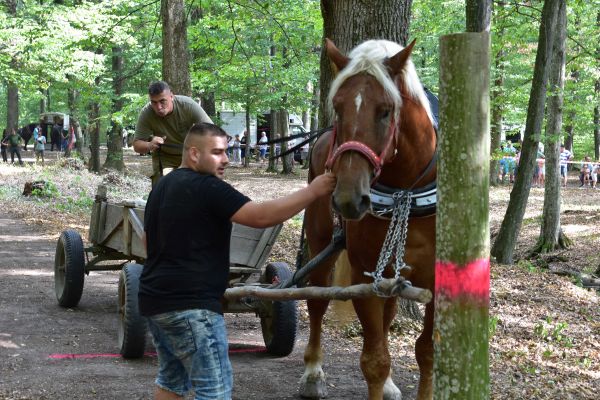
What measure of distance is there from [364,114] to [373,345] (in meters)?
1.57

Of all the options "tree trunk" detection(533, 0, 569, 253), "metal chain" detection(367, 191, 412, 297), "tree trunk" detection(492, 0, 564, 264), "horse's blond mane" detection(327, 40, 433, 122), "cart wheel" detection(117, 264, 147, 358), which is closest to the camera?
"horse's blond mane" detection(327, 40, 433, 122)

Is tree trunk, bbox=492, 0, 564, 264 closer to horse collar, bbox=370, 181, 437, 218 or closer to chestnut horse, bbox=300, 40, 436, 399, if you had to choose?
chestnut horse, bbox=300, 40, 436, 399

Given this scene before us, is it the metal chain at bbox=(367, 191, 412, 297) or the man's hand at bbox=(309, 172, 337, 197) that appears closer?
the man's hand at bbox=(309, 172, 337, 197)

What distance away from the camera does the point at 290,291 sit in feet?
13.5

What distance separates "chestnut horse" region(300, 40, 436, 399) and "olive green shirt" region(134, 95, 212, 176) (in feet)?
9.44

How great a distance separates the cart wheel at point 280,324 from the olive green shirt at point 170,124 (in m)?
1.64

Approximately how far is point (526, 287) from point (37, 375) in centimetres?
694

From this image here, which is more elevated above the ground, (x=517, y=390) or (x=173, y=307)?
(x=173, y=307)

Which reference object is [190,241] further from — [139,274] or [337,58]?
[139,274]

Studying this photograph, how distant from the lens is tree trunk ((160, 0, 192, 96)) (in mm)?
12617

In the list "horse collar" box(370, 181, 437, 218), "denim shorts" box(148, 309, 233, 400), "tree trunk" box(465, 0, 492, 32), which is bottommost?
"denim shorts" box(148, 309, 233, 400)

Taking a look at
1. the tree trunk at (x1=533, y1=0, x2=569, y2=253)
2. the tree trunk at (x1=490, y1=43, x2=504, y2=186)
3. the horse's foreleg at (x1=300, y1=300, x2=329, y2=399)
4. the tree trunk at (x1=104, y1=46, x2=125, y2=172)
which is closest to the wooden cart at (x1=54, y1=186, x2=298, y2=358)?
the horse's foreleg at (x1=300, y1=300, x2=329, y2=399)

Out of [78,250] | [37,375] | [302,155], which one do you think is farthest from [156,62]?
[37,375]

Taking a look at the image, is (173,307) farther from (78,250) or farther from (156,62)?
(156,62)
